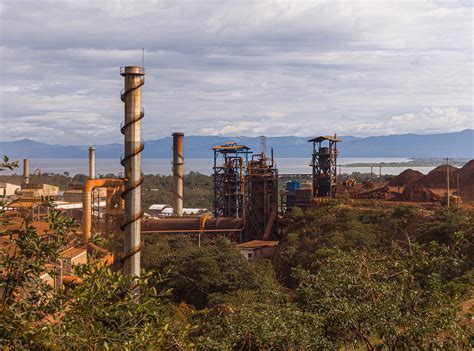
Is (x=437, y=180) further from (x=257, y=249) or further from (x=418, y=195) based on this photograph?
(x=257, y=249)

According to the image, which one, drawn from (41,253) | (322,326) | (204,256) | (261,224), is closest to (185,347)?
(322,326)

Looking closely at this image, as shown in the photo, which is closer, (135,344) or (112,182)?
(135,344)

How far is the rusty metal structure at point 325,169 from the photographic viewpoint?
3709 cm

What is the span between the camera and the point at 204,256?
2397 cm

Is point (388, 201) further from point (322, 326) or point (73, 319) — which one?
point (73, 319)

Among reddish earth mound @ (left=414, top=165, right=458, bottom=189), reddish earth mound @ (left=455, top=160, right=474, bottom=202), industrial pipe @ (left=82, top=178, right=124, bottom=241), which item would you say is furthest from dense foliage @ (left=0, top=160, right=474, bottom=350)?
reddish earth mound @ (left=414, top=165, right=458, bottom=189)

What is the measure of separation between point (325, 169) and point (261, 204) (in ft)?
14.7

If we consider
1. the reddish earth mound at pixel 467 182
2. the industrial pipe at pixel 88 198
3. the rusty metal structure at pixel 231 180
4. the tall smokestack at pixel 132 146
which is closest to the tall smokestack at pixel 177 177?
the rusty metal structure at pixel 231 180

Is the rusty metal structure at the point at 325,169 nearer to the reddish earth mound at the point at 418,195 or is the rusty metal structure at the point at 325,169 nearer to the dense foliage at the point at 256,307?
the reddish earth mound at the point at 418,195

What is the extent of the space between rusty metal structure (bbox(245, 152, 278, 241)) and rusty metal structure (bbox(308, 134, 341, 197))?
8.34 ft

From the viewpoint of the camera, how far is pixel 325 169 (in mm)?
37438

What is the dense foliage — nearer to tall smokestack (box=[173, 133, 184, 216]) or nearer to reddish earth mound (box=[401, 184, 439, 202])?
reddish earth mound (box=[401, 184, 439, 202])

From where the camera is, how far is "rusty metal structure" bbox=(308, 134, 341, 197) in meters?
37.1

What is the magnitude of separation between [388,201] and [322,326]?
27.9m
